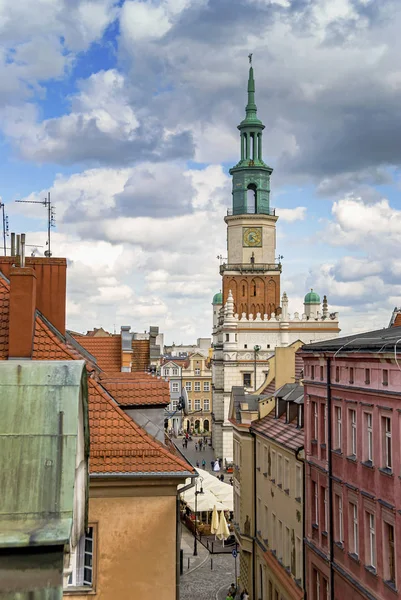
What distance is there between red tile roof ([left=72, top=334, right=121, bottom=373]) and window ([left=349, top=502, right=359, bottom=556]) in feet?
35.2

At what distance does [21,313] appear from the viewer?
48.1ft

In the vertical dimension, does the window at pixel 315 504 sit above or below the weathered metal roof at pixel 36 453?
below

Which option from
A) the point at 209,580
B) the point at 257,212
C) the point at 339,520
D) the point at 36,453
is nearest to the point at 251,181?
the point at 257,212

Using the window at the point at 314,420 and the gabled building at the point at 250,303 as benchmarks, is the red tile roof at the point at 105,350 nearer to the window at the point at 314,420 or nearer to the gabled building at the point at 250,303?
the window at the point at 314,420

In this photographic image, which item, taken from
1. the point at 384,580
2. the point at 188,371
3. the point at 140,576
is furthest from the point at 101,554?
the point at 188,371

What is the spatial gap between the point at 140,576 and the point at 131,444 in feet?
7.45

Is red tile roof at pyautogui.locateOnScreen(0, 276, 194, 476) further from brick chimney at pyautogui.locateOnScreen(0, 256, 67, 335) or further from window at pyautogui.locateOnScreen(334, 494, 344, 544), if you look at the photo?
window at pyautogui.locateOnScreen(334, 494, 344, 544)

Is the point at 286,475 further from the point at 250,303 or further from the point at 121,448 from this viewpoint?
the point at 250,303

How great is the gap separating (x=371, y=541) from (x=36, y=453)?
1578cm

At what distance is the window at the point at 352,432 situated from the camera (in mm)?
21062

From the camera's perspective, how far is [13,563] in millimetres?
5348

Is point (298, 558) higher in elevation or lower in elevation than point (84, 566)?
lower

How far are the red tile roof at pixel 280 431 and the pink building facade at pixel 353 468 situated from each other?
187cm

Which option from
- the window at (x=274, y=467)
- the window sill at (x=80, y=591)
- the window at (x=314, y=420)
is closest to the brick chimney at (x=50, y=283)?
the window sill at (x=80, y=591)
